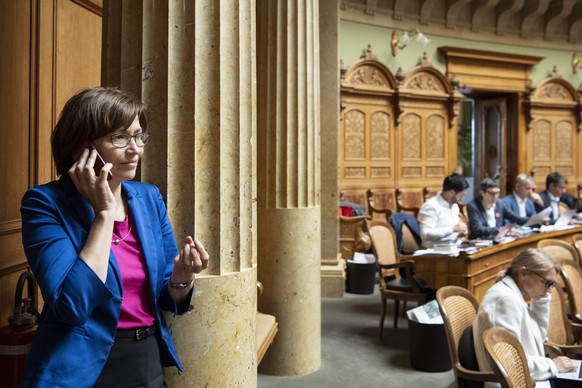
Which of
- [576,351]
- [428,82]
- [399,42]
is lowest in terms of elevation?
[576,351]

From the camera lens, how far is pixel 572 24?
1216 centimetres

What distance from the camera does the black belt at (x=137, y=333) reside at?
1613 millimetres

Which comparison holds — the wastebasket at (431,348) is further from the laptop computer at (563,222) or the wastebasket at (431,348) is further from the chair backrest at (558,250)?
the laptop computer at (563,222)

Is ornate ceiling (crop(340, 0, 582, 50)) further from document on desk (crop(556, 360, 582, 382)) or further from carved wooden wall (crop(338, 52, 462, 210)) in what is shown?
document on desk (crop(556, 360, 582, 382))

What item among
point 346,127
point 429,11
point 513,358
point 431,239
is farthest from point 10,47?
point 429,11

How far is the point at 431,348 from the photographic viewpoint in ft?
14.6

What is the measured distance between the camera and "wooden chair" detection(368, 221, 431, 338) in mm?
5254

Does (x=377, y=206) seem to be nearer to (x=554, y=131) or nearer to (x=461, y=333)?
(x=554, y=131)

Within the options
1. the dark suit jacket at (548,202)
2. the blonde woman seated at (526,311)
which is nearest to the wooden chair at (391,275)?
the blonde woman seated at (526,311)

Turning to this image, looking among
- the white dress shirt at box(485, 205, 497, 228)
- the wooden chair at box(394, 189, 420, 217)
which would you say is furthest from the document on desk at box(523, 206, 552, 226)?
the wooden chair at box(394, 189, 420, 217)

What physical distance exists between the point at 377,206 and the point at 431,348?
217 inches

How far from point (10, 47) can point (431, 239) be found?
4160 mm

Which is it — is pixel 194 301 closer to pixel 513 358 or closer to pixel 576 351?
pixel 513 358

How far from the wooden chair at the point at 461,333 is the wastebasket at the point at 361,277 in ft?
12.5
